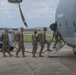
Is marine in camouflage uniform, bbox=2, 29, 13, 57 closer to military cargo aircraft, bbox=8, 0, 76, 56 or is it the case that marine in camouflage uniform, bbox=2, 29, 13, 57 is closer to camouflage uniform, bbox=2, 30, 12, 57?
camouflage uniform, bbox=2, 30, 12, 57

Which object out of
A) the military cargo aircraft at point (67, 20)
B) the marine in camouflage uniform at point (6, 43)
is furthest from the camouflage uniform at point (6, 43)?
the military cargo aircraft at point (67, 20)

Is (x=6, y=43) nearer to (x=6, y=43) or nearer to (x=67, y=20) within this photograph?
(x=6, y=43)

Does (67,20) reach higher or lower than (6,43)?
higher

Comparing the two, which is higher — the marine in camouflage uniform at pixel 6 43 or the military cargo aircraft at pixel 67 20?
the military cargo aircraft at pixel 67 20

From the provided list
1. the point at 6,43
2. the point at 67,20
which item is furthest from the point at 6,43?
the point at 67,20

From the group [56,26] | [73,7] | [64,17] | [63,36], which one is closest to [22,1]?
[73,7]

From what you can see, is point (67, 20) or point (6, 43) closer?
point (67, 20)

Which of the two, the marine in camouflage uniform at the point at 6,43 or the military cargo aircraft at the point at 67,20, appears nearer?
the military cargo aircraft at the point at 67,20

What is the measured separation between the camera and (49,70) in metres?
15.5

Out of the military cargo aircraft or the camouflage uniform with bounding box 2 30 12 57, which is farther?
the camouflage uniform with bounding box 2 30 12 57

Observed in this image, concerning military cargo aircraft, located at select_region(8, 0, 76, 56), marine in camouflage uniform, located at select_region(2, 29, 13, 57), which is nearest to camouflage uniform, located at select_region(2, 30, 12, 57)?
marine in camouflage uniform, located at select_region(2, 29, 13, 57)

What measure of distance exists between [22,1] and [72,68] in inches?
214

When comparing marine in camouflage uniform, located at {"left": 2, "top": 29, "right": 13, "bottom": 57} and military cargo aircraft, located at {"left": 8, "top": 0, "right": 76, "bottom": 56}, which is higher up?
military cargo aircraft, located at {"left": 8, "top": 0, "right": 76, "bottom": 56}

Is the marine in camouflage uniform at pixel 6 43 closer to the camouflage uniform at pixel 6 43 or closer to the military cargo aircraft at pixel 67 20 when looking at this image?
the camouflage uniform at pixel 6 43
